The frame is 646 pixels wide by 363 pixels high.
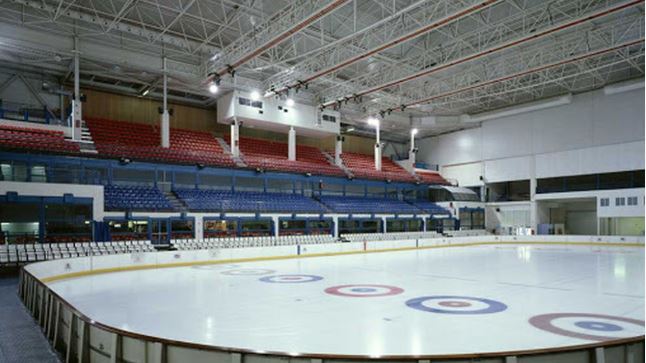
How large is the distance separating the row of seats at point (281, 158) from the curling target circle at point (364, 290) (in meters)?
16.8

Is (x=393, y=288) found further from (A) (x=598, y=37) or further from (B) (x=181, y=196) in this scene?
(A) (x=598, y=37)

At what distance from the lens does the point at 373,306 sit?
28.6 feet

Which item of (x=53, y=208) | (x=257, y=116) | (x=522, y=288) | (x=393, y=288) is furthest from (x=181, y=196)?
(x=522, y=288)

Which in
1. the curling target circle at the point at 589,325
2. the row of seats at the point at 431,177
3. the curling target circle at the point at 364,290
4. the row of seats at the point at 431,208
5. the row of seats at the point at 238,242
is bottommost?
the curling target circle at the point at 364,290

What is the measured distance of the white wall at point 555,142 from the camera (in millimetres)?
29969

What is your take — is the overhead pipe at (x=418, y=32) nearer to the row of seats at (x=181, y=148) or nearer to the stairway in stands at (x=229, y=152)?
the stairway in stands at (x=229, y=152)

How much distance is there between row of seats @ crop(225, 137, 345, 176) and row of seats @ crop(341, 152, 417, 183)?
2.11 metres

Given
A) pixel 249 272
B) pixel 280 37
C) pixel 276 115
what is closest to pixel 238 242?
pixel 249 272

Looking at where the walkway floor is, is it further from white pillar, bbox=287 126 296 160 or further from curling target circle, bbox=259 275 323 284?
white pillar, bbox=287 126 296 160

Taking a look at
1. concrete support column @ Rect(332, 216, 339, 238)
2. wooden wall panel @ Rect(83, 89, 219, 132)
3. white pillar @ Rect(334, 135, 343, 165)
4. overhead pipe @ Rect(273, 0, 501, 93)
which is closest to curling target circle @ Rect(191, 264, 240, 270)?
overhead pipe @ Rect(273, 0, 501, 93)

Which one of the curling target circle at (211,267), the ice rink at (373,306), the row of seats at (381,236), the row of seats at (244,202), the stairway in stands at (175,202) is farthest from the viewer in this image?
the row of seats at (381,236)

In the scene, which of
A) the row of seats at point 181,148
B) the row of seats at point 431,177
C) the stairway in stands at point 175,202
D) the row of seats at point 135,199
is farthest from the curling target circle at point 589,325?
the row of seats at point 431,177

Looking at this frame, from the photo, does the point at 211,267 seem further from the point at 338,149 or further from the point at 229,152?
the point at 338,149

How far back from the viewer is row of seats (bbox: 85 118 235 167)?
22578 mm
